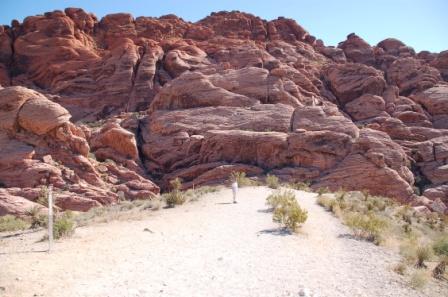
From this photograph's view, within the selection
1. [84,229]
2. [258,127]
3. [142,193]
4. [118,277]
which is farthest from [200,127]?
[118,277]

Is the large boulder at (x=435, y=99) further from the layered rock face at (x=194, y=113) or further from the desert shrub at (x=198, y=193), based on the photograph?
the desert shrub at (x=198, y=193)

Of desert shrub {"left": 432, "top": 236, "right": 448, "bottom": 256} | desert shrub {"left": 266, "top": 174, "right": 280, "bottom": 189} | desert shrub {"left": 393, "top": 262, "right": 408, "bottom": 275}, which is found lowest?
desert shrub {"left": 432, "top": 236, "right": 448, "bottom": 256}

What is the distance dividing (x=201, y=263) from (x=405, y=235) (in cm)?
753

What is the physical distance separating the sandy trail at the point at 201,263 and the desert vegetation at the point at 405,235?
0.35m

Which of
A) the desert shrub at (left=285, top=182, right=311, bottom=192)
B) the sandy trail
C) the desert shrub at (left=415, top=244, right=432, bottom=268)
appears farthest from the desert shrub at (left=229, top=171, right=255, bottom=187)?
the desert shrub at (left=415, top=244, right=432, bottom=268)

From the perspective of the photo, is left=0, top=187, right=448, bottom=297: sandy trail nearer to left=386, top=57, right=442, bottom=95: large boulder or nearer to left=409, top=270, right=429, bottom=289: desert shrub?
left=409, top=270, right=429, bottom=289: desert shrub

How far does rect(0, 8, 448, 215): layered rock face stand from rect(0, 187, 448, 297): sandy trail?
10.3m

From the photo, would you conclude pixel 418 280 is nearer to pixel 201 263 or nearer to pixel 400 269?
pixel 400 269

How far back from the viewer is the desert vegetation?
8.99 metres

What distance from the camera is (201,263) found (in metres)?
8.96

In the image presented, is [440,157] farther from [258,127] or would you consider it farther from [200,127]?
[200,127]

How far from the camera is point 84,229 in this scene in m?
13.1

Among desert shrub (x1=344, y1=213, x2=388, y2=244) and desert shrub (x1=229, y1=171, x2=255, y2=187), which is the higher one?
desert shrub (x1=229, y1=171, x2=255, y2=187)

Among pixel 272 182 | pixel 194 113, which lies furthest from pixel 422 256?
pixel 194 113
